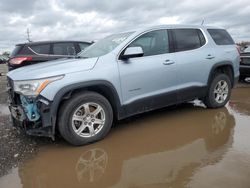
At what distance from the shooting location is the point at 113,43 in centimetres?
563

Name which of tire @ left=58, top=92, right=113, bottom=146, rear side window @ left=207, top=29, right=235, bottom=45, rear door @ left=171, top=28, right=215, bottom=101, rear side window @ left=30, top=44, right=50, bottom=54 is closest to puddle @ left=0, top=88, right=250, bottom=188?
tire @ left=58, top=92, right=113, bottom=146

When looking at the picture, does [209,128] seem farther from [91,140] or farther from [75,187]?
[75,187]

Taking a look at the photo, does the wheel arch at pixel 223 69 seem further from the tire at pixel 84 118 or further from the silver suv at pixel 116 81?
the tire at pixel 84 118

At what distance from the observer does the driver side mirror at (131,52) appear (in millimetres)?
5188

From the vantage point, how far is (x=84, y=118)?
4.87 metres

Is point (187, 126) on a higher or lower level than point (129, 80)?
lower

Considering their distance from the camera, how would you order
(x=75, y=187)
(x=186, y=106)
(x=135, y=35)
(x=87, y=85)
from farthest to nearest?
(x=186, y=106) → (x=135, y=35) → (x=87, y=85) → (x=75, y=187)

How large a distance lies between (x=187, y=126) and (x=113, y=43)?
6.41 ft

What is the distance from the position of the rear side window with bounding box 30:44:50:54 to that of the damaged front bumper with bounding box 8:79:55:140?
206 inches

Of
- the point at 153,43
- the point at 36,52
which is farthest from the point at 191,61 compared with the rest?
the point at 36,52

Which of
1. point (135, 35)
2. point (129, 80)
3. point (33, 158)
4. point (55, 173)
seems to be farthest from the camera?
point (135, 35)

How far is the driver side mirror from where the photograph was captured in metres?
5.19

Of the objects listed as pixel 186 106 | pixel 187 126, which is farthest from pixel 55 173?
pixel 186 106

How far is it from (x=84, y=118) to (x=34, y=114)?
0.73 meters
